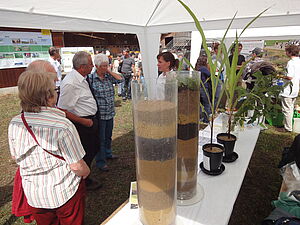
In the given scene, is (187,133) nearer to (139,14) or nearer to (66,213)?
(66,213)

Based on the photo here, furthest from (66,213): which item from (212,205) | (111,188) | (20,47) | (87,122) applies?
(20,47)

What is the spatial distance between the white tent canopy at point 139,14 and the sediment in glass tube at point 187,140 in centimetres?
133

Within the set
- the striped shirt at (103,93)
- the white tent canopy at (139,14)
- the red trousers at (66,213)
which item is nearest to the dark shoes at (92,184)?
the striped shirt at (103,93)

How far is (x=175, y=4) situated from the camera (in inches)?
100

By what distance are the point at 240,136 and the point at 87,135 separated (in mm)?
1483

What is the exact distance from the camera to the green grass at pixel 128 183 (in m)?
2.02

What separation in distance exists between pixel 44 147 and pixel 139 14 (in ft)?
7.54

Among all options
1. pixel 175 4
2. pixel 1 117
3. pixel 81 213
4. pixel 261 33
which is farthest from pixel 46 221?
pixel 261 33

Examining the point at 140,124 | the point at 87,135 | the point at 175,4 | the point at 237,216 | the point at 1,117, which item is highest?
the point at 175,4

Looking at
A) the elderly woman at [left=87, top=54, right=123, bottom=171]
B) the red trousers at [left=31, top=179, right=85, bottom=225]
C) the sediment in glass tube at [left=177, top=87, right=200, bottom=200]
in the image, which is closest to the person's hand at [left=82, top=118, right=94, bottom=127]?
the elderly woman at [left=87, top=54, right=123, bottom=171]

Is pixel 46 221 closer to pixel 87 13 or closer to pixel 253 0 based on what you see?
pixel 87 13

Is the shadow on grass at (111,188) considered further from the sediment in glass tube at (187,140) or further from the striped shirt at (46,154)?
the sediment in glass tube at (187,140)

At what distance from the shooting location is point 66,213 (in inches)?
47.4

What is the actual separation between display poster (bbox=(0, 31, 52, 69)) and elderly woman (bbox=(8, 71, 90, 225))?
24.8ft
